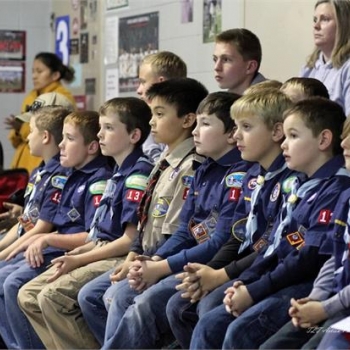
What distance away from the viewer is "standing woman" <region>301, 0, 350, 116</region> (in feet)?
14.5

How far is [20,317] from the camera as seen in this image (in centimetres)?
464

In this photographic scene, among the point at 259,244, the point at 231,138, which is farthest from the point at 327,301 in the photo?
the point at 231,138

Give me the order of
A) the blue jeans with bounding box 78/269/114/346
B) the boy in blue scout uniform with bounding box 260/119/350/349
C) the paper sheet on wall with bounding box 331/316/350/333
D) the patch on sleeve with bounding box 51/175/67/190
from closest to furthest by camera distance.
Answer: the paper sheet on wall with bounding box 331/316/350/333
the boy in blue scout uniform with bounding box 260/119/350/349
the blue jeans with bounding box 78/269/114/346
the patch on sleeve with bounding box 51/175/67/190

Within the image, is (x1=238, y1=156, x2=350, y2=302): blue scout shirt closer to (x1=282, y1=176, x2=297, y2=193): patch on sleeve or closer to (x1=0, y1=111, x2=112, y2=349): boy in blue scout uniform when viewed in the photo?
(x1=282, y1=176, x2=297, y2=193): patch on sleeve

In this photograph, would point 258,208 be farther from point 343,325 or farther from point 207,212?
point 343,325

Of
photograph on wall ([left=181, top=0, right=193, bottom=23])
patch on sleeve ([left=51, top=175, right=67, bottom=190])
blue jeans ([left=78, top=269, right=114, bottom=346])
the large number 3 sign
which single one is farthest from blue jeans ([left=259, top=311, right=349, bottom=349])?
the large number 3 sign

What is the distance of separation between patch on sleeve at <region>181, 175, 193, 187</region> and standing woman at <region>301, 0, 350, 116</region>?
765 millimetres

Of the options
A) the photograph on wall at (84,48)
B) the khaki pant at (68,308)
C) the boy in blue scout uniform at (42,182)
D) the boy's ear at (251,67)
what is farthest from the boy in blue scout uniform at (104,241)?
the photograph on wall at (84,48)

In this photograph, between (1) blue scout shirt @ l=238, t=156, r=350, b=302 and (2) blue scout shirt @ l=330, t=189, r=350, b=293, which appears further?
(1) blue scout shirt @ l=238, t=156, r=350, b=302

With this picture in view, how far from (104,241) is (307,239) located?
1.40m

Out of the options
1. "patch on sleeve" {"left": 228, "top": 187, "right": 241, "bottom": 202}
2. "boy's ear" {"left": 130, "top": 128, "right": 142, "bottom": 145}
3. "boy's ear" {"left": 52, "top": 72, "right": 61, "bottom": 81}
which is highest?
"boy's ear" {"left": 52, "top": 72, "right": 61, "bottom": 81}

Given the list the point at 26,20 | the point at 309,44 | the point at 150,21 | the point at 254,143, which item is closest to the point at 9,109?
the point at 26,20

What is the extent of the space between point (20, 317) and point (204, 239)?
45.5 inches

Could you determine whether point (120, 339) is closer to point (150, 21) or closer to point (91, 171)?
point (91, 171)
